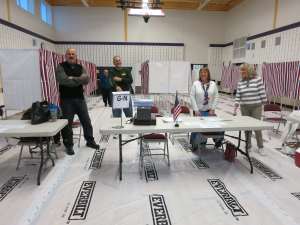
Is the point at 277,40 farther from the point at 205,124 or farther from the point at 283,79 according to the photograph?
the point at 205,124

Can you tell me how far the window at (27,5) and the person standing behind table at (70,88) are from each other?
23.6 feet

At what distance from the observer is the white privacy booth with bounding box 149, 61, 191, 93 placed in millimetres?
7629

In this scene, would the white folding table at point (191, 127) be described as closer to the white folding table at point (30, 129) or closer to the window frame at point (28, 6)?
the white folding table at point (30, 129)

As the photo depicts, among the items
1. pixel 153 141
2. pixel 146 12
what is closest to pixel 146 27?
pixel 146 12

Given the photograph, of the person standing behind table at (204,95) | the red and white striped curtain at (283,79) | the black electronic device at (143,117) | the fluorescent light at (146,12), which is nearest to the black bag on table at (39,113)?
the black electronic device at (143,117)

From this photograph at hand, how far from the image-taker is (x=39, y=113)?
3.02m

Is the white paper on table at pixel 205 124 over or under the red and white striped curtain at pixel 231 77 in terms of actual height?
under

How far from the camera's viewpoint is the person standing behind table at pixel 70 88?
3.53m

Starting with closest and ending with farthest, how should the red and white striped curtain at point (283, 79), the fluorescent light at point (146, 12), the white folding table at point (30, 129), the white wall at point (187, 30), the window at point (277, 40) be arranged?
1. the white folding table at point (30, 129)
2. the red and white striped curtain at point (283, 79)
3. the fluorescent light at point (146, 12)
4. the window at point (277, 40)
5. the white wall at point (187, 30)

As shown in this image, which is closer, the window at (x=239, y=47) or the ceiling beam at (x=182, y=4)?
the window at (x=239, y=47)

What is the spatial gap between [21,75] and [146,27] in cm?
1046

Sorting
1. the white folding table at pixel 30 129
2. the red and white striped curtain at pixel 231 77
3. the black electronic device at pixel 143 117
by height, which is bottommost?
the white folding table at pixel 30 129

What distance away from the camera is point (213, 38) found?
14.5 meters

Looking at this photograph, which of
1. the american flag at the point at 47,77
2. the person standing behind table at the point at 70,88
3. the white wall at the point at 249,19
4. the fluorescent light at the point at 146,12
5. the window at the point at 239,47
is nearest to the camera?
the person standing behind table at the point at 70,88
